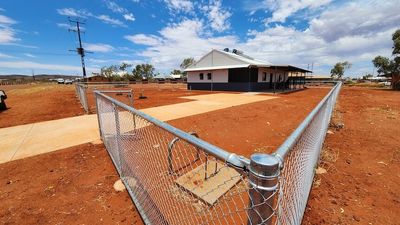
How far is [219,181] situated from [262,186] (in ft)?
8.63

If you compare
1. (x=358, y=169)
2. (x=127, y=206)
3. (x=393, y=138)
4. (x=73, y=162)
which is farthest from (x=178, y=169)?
(x=393, y=138)

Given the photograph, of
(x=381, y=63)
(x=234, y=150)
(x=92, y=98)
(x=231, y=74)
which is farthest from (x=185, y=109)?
(x=381, y=63)

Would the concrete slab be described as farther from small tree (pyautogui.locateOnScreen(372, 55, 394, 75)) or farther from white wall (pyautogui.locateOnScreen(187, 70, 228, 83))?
small tree (pyautogui.locateOnScreen(372, 55, 394, 75))

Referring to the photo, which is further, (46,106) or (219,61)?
(219,61)

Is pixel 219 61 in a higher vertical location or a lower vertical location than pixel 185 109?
higher

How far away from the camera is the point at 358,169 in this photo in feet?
12.8

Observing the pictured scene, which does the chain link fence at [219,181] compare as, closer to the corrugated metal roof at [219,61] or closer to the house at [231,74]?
the house at [231,74]

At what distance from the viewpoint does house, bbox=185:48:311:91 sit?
23.3m

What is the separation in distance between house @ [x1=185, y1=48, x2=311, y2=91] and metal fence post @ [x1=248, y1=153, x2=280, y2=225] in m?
21.4

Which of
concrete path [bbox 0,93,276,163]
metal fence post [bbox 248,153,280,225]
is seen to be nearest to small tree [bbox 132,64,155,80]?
concrete path [bbox 0,93,276,163]

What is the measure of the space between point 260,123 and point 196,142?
21.7 feet

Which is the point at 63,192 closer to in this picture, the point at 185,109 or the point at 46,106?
the point at 185,109

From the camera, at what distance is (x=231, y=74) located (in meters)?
24.7

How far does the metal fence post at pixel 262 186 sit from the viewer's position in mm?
844
